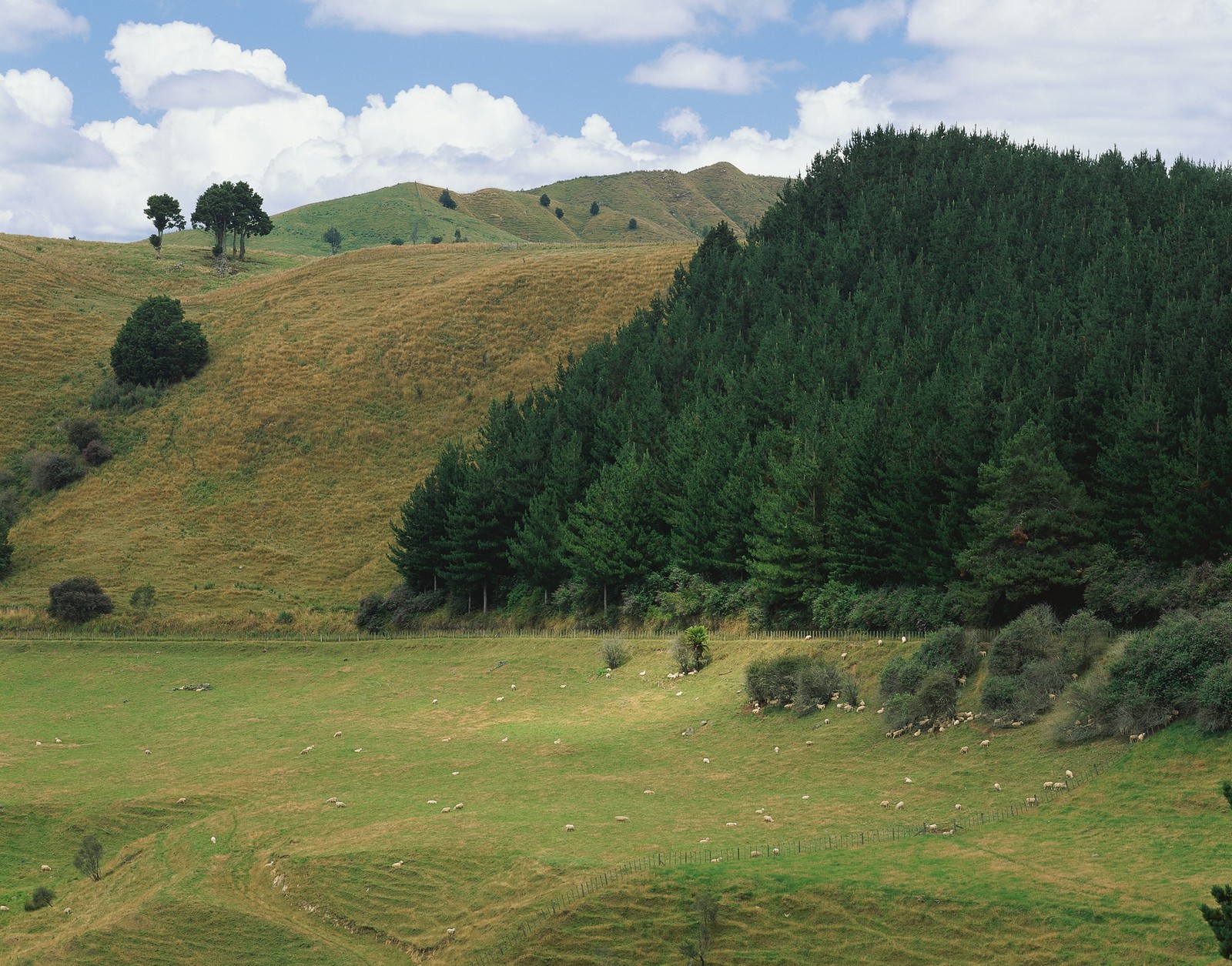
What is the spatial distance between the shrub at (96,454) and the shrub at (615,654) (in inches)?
2440

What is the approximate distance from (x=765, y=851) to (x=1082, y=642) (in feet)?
53.1

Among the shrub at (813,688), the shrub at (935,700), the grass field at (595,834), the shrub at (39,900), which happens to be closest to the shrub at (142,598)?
the grass field at (595,834)

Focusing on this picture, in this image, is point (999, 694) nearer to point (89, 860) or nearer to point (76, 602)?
point (89, 860)

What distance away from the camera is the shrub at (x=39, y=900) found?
34.8 meters

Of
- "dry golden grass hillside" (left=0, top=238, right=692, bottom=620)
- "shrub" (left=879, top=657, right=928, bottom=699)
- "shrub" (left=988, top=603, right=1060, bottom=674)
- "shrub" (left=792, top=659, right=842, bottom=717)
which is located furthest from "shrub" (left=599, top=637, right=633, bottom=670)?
"dry golden grass hillside" (left=0, top=238, right=692, bottom=620)

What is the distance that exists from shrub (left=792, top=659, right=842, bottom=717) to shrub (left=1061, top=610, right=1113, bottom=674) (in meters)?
8.32

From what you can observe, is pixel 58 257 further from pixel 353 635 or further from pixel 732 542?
pixel 732 542

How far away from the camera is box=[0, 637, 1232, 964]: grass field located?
28.1 meters

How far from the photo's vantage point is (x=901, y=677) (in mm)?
43594

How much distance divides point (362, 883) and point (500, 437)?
167ft

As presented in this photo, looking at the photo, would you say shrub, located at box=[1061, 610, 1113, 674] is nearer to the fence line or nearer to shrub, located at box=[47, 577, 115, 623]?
the fence line

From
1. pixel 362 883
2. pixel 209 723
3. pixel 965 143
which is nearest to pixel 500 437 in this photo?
pixel 209 723

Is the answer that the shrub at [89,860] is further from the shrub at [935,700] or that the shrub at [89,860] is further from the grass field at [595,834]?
the shrub at [935,700]

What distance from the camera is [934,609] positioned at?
5022 centimetres
